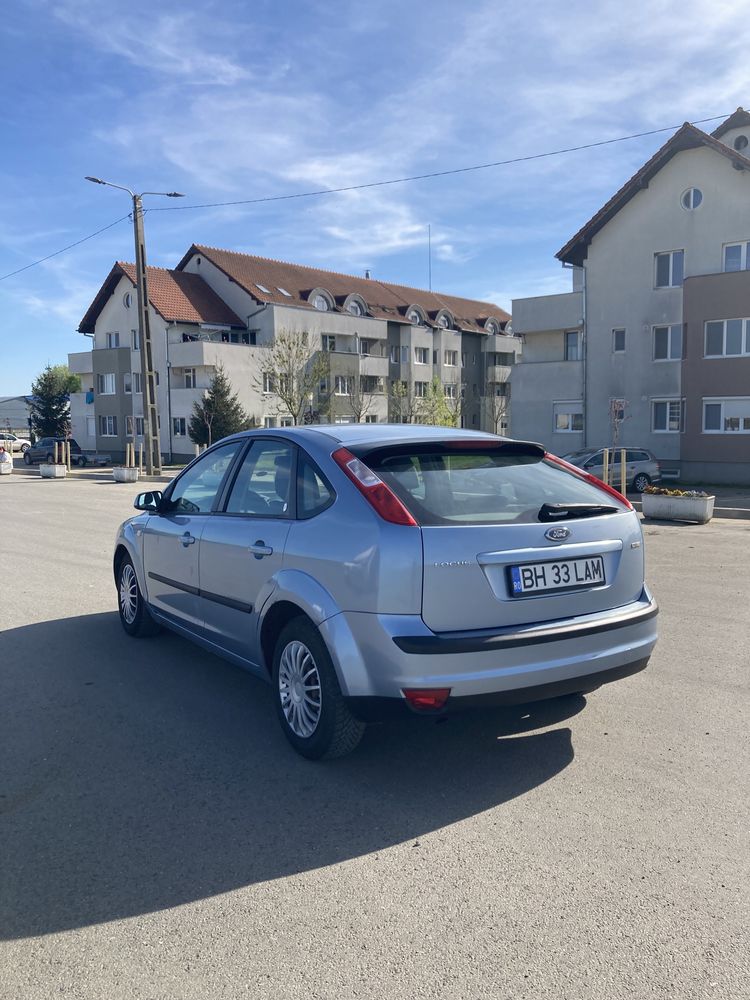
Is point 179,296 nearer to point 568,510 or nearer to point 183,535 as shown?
point 183,535

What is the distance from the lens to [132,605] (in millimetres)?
6559

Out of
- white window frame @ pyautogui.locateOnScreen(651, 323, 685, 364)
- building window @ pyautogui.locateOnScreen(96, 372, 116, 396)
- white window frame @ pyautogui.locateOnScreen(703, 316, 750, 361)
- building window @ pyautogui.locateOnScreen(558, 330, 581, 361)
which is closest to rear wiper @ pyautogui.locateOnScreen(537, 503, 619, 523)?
white window frame @ pyautogui.locateOnScreen(703, 316, 750, 361)

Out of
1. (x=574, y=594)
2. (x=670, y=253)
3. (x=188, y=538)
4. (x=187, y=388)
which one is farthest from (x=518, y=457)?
(x=187, y=388)

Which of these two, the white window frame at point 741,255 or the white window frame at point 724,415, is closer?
the white window frame at point 724,415

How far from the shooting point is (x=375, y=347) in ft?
191

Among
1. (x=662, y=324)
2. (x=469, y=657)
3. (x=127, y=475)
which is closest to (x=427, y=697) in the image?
(x=469, y=657)

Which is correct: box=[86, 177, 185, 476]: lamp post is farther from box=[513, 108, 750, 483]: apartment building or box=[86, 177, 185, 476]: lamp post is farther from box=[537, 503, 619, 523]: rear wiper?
box=[537, 503, 619, 523]: rear wiper

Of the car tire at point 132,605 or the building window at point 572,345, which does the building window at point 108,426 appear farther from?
the car tire at point 132,605

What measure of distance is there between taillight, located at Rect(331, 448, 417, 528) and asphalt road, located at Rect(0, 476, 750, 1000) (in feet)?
4.12

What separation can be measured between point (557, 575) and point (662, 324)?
31.2 metres

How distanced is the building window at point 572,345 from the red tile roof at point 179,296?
21.1m

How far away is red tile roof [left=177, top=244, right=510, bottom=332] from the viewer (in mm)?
51781


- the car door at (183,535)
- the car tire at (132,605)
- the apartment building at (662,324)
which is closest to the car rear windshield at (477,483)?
the car door at (183,535)

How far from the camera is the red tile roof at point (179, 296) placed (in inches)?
1870
